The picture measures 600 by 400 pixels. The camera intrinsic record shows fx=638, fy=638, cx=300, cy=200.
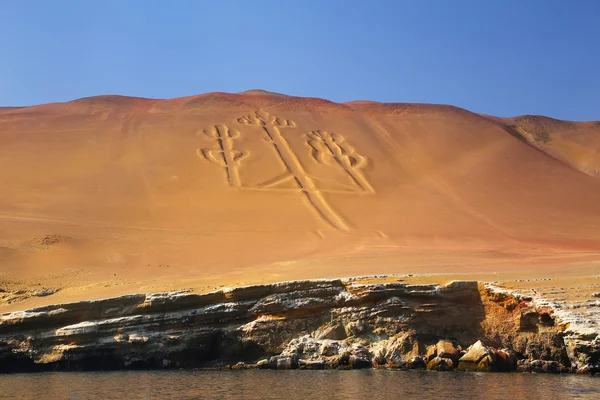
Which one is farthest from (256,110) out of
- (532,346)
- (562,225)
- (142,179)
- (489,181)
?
(532,346)

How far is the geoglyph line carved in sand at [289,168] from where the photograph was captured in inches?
1246

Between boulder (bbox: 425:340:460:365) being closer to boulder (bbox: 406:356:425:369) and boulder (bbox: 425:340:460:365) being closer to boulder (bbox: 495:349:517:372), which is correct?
boulder (bbox: 406:356:425:369)

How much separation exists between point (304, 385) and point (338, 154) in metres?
27.3

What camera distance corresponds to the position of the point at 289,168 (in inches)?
1463

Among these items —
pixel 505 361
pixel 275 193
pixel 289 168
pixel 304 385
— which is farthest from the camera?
pixel 289 168

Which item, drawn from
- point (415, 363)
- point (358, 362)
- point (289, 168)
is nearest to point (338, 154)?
point (289, 168)

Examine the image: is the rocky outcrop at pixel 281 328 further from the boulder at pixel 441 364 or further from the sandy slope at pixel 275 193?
the sandy slope at pixel 275 193

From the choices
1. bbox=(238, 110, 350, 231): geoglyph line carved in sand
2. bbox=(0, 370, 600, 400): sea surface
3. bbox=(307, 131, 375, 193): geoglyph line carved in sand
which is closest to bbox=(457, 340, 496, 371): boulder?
bbox=(0, 370, 600, 400): sea surface

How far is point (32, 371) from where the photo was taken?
55.6ft

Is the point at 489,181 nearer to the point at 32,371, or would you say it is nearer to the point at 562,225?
the point at 562,225

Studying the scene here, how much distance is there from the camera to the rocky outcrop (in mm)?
15688

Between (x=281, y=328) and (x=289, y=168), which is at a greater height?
(x=289, y=168)

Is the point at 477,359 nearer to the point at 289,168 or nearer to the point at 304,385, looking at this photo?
the point at 304,385

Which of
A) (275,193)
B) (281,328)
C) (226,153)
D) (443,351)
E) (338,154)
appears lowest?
(443,351)
